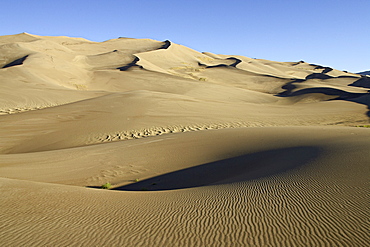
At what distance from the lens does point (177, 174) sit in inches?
378

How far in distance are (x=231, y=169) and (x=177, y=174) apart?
1.76m

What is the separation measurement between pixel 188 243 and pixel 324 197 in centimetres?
254

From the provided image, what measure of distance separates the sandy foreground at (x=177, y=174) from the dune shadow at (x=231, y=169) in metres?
0.04

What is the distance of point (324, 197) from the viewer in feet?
15.8

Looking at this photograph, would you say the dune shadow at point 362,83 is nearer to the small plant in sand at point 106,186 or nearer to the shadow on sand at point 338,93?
the shadow on sand at point 338,93

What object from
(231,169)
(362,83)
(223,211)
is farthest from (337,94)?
(223,211)

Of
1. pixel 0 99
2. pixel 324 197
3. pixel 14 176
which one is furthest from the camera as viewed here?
pixel 0 99

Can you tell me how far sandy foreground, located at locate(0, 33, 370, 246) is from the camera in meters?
3.90

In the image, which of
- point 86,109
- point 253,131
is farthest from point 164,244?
point 86,109

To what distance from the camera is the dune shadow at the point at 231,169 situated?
8156mm

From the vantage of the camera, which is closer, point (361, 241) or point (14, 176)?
point (361, 241)

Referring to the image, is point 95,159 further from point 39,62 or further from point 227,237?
point 39,62

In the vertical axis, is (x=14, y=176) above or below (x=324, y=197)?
below

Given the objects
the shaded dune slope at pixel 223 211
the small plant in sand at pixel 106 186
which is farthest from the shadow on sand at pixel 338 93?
the small plant in sand at pixel 106 186
